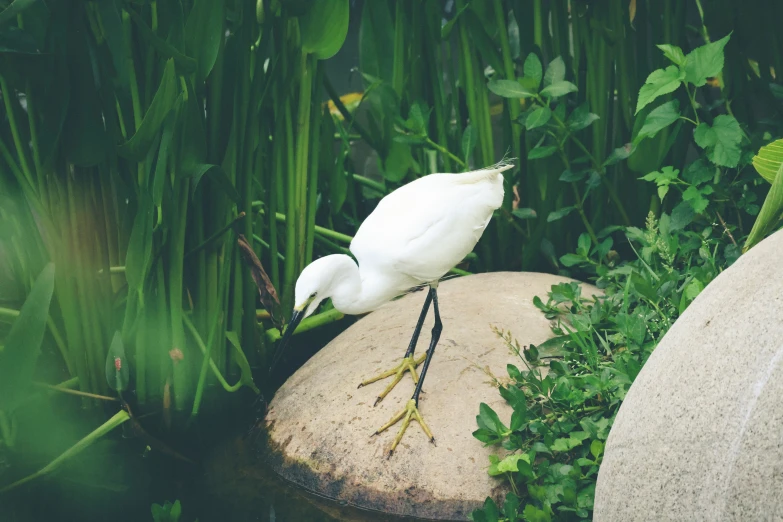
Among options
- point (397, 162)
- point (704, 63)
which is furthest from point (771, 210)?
point (397, 162)

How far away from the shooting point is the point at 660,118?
254 centimetres

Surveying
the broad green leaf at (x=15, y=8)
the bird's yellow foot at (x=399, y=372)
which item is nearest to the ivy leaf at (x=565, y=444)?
the bird's yellow foot at (x=399, y=372)

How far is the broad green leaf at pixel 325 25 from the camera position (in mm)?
2434

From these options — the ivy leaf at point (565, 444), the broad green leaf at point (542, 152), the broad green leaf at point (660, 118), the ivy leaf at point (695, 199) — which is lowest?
the ivy leaf at point (565, 444)

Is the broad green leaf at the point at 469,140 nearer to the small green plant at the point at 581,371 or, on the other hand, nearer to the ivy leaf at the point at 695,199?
the small green plant at the point at 581,371

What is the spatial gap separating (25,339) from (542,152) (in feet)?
5.80

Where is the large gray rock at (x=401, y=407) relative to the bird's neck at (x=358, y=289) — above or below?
below

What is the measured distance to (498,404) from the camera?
2.30m

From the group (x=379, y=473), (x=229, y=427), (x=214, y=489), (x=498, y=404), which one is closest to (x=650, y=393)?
(x=498, y=404)

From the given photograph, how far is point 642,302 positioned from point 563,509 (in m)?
0.87

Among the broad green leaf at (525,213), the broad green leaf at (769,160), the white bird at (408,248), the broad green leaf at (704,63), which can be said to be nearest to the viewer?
the broad green leaf at (769,160)

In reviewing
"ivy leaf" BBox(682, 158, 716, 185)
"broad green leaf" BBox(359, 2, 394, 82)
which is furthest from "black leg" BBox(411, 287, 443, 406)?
"broad green leaf" BBox(359, 2, 394, 82)

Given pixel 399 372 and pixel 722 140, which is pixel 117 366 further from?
pixel 722 140

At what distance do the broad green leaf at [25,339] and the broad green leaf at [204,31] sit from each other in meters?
0.67
